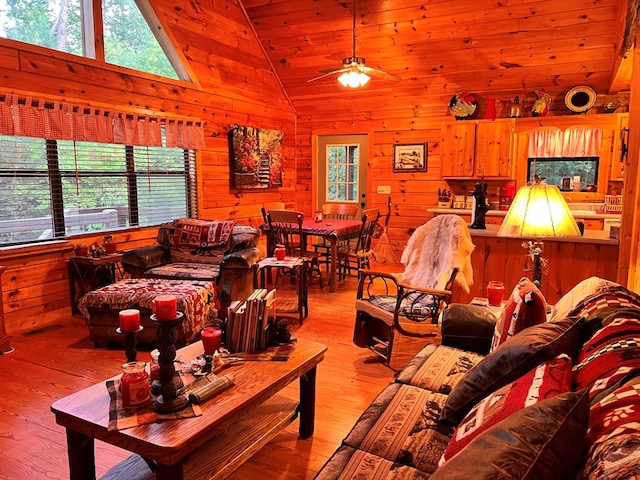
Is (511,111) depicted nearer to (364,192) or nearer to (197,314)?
(364,192)

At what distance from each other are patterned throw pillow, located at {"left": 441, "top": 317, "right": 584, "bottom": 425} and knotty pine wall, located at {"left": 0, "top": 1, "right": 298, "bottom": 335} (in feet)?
12.6

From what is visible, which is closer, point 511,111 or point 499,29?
point 499,29

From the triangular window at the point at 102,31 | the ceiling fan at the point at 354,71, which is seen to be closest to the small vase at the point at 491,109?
the ceiling fan at the point at 354,71

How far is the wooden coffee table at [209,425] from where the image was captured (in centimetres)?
158

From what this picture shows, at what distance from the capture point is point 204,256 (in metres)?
4.61

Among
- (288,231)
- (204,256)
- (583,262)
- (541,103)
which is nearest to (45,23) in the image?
(204,256)

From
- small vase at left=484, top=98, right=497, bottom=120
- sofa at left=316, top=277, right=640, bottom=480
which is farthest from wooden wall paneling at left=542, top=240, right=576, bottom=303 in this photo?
small vase at left=484, top=98, right=497, bottom=120

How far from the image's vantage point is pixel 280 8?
6.03 m

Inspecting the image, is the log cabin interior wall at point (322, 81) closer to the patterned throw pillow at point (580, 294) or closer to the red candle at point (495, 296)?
the red candle at point (495, 296)

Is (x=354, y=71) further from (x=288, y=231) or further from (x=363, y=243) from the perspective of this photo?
(x=363, y=243)

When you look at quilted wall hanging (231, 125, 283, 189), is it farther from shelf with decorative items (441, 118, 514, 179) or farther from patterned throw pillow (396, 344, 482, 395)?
patterned throw pillow (396, 344, 482, 395)

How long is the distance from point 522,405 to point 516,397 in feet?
0.24

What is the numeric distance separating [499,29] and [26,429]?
5708 mm

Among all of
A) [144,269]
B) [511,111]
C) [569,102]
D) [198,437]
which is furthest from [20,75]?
[569,102]
